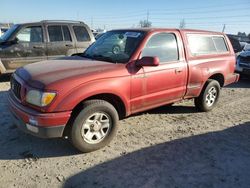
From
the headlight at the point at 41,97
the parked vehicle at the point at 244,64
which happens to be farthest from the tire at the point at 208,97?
the parked vehicle at the point at 244,64

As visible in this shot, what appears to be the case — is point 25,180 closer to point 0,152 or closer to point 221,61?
point 0,152

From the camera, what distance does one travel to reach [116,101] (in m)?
4.63

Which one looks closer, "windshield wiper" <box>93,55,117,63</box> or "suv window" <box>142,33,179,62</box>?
"windshield wiper" <box>93,55,117,63</box>

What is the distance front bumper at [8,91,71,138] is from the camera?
3.83 metres

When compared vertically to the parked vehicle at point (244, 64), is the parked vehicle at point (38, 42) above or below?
above

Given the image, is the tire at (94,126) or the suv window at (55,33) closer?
the tire at (94,126)

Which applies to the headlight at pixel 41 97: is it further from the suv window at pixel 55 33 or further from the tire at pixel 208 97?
the suv window at pixel 55 33

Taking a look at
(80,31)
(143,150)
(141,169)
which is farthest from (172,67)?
(80,31)

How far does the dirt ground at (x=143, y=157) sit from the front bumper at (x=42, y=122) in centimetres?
45

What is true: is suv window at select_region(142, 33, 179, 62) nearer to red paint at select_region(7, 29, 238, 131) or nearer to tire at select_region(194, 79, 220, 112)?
red paint at select_region(7, 29, 238, 131)

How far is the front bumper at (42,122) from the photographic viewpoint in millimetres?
3828

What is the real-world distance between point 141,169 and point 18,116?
1.85 meters

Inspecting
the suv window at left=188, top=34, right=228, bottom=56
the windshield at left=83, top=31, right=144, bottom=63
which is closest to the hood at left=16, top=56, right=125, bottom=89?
the windshield at left=83, top=31, right=144, bottom=63

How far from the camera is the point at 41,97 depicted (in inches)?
150
